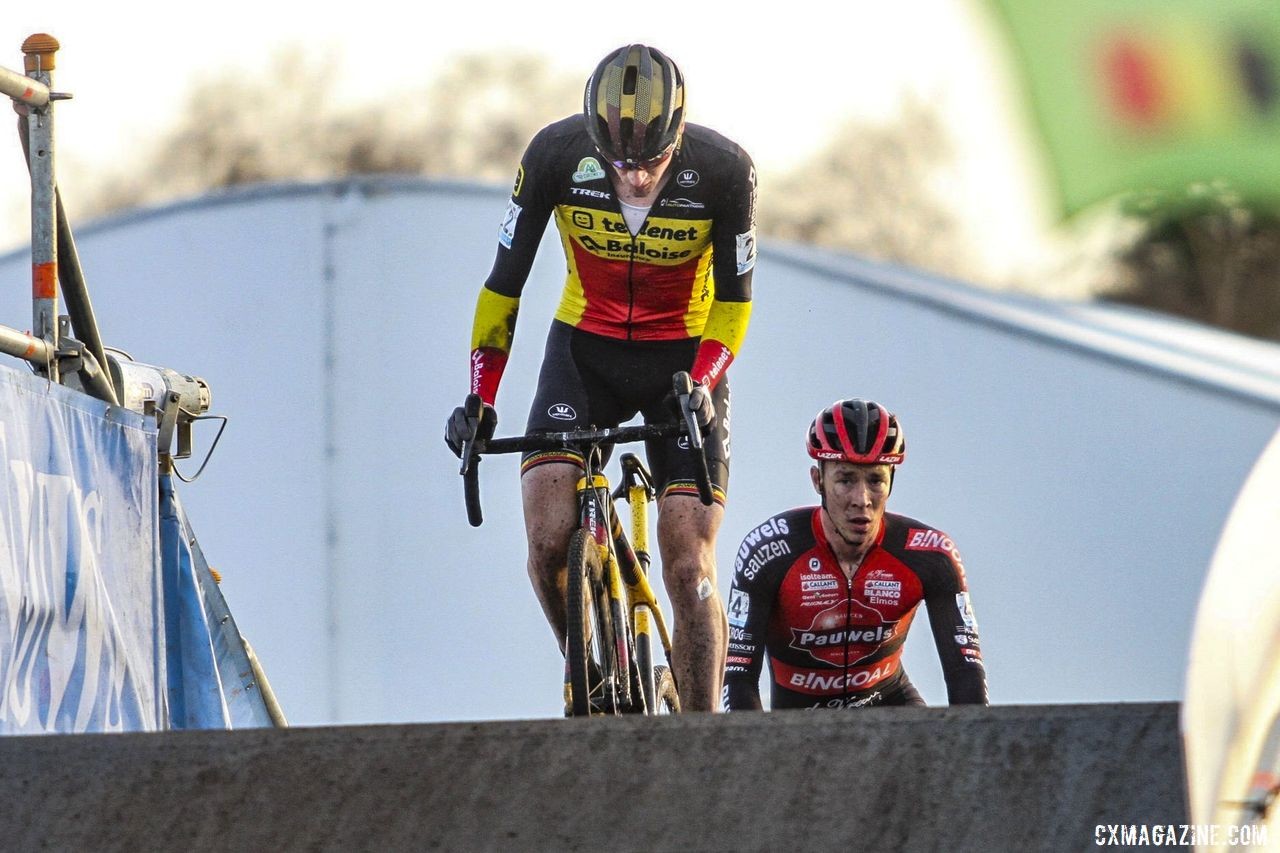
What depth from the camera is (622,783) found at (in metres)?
3.07

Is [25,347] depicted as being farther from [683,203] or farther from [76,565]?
[683,203]

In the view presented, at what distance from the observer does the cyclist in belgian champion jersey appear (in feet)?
17.8

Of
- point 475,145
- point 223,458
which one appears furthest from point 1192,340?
point 475,145

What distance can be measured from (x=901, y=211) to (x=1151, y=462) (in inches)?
818

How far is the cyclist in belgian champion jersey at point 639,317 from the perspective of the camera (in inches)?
213

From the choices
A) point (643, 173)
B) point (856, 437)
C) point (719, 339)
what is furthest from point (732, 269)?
point (856, 437)

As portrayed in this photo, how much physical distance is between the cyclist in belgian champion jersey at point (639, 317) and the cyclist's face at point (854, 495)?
1.15ft

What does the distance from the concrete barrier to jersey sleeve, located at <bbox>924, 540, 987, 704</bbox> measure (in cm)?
219

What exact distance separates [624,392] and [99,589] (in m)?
1.79

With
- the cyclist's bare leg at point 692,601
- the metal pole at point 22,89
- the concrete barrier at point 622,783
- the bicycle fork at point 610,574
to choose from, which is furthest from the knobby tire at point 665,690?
the concrete barrier at point 622,783

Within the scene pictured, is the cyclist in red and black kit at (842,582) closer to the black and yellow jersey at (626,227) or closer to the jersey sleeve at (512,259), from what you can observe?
the black and yellow jersey at (626,227)

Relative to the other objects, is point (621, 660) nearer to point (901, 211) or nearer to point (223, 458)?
point (223, 458)

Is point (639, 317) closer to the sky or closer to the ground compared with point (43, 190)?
closer to the ground

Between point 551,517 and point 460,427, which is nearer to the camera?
point 460,427
